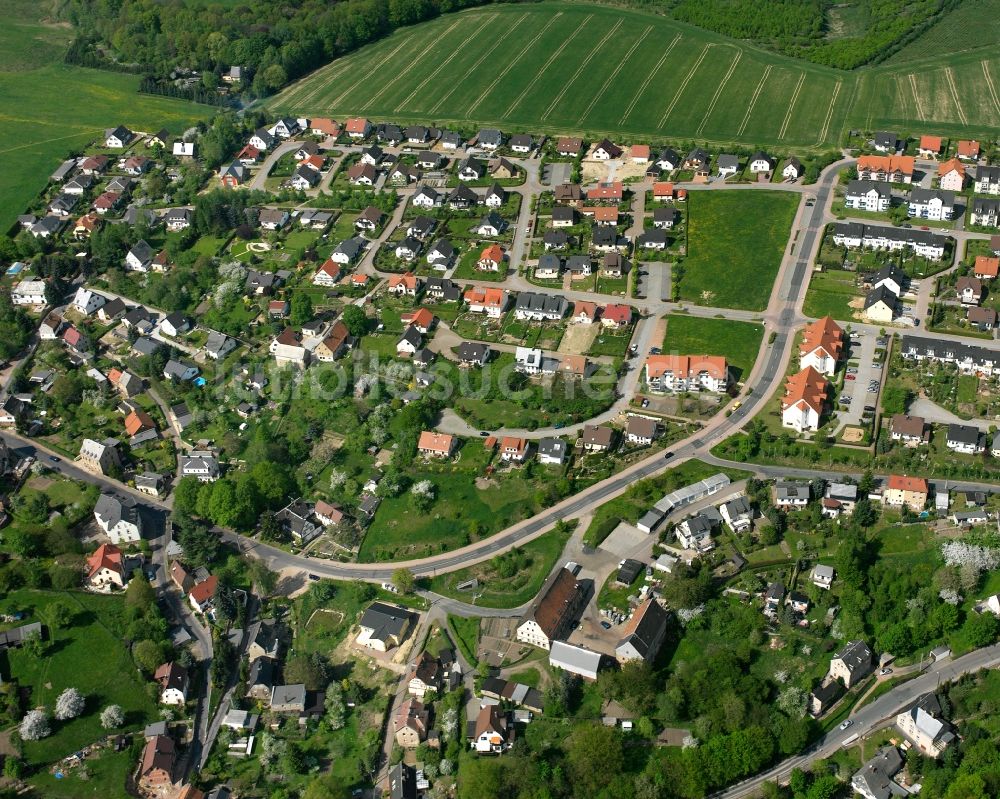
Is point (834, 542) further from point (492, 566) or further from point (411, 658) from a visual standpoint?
point (411, 658)

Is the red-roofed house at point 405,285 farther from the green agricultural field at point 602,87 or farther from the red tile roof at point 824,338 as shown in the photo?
the green agricultural field at point 602,87

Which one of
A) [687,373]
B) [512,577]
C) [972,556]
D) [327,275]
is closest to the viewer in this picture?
[972,556]

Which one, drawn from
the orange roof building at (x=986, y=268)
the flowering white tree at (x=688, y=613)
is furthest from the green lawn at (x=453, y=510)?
the orange roof building at (x=986, y=268)

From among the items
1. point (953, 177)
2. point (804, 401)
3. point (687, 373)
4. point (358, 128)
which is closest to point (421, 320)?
point (687, 373)

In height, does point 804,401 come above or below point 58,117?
above

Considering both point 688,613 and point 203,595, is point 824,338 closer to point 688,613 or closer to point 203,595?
point 688,613

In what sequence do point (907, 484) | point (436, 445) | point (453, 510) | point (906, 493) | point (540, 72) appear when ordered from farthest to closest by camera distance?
point (540, 72) < point (436, 445) < point (453, 510) < point (907, 484) < point (906, 493)

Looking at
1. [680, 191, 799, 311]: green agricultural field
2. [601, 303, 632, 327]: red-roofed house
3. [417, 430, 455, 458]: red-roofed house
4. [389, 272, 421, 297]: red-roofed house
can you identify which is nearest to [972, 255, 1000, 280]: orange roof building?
[680, 191, 799, 311]: green agricultural field
